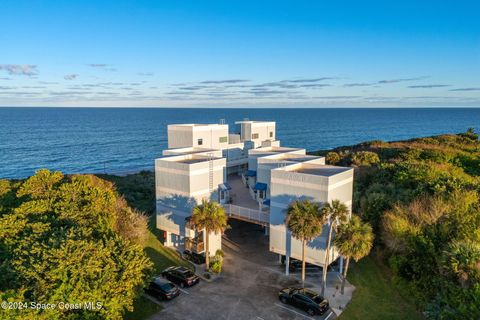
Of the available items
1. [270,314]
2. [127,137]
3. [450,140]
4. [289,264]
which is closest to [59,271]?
[270,314]

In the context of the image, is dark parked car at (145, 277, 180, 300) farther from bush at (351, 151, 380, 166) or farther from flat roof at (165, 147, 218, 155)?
bush at (351, 151, 380, 166)

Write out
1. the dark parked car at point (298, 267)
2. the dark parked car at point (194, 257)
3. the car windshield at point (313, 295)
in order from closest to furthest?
the car windshield at point (313, 295) → the dark parked car at point (298, 267) → the dark parked car at point (194, 257)

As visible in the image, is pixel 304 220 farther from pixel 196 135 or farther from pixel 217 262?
pixel 196 135

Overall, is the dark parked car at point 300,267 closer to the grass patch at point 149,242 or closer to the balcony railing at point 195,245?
the balcony railing at point 195,245

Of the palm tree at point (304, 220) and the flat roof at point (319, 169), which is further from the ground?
the flat roof at point (319, 169)

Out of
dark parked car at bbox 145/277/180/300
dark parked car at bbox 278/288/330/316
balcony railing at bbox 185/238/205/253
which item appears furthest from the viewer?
balcony railing at bbox 185/238/205/253

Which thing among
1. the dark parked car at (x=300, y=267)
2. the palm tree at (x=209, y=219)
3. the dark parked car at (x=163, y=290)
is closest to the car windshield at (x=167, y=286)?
the dark parked car at (x=163, y=290)

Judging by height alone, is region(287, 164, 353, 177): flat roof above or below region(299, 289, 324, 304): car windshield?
above

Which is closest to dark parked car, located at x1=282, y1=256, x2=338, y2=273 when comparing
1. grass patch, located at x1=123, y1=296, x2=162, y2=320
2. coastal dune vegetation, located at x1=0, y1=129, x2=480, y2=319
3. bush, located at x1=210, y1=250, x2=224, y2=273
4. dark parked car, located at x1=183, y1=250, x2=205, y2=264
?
coastal dune vegetation, located at x1=0, y1=129, x2=480, y2=319

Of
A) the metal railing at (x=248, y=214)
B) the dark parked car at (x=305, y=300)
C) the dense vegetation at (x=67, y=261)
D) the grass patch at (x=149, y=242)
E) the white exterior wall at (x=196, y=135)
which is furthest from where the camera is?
the white exterior wall at (x=196, y=135)

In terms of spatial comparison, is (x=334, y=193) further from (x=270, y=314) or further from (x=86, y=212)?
(x=86, y=212)
